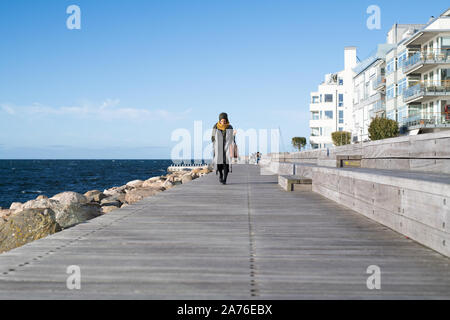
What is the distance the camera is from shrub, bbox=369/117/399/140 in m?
43.3

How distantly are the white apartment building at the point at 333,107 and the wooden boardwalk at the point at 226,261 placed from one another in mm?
62306

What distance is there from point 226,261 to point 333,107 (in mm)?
70471

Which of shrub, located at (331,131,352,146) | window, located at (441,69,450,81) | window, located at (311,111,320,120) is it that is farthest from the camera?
window, located at (311,111,320,120)

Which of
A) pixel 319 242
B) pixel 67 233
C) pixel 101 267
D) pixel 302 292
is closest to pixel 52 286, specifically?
pixel 101 267

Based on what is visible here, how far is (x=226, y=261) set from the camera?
4.36 metres

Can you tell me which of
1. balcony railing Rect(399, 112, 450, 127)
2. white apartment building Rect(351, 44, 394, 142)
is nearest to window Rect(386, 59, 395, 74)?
white apartment building Rect(351, 44, 394, 142)

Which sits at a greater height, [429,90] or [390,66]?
[390,66]

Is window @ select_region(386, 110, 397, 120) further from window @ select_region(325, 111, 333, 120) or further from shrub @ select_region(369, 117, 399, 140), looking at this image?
window @ select_region(325, 111, 333, 120)

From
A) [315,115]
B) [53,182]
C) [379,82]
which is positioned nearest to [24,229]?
[379,82]

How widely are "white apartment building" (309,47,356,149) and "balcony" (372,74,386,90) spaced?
41.4ft

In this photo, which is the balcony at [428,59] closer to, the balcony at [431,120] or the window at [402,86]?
the window at [402,86]

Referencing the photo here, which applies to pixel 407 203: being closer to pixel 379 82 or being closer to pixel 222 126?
pixel 222 126

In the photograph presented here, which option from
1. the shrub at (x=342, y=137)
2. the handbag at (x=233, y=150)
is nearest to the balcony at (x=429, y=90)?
the shrub at (x=342, y=137)

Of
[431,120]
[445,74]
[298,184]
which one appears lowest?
[298,184]
